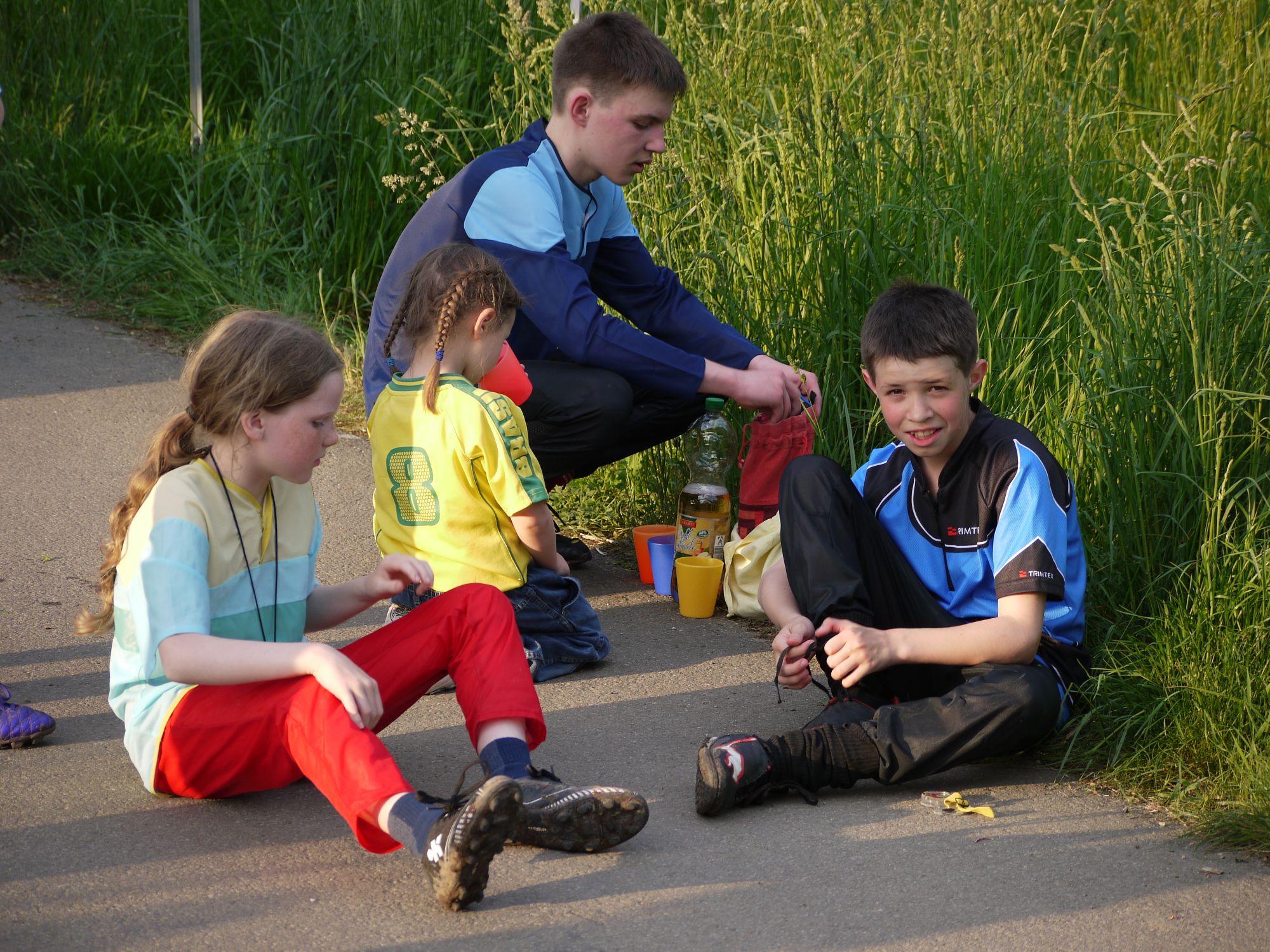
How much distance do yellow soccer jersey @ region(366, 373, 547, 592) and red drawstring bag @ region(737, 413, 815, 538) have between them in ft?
3.44

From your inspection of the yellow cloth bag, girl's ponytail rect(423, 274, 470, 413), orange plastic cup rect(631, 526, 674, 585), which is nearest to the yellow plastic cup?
the yellow cloth bag

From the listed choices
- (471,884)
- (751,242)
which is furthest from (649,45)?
(471,884)

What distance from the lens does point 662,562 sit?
4418 millimetres

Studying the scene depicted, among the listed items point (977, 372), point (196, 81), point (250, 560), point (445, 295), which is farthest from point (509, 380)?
point (196, 81)

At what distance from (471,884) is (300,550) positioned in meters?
0.92

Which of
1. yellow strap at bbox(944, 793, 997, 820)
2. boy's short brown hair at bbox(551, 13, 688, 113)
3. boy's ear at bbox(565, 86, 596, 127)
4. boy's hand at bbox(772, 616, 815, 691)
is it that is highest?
boy's short brown hair at bbox(551, 13, 688, 113)

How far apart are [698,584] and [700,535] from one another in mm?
166

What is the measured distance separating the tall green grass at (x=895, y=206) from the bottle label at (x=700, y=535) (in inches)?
18.7

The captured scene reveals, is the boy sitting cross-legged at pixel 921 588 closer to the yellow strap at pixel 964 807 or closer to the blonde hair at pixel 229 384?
the yellow strap at pixel 964 807

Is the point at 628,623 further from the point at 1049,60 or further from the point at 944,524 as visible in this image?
the point at 1049,60

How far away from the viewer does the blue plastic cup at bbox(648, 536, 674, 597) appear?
14.5 ft

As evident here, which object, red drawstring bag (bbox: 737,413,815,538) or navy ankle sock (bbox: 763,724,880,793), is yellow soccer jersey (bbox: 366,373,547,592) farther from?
red drawstring bag (bbox: 737,413,815,538)

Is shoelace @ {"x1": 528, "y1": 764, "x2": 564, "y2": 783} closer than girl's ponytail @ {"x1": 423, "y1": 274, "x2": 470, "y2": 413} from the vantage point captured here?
Yes

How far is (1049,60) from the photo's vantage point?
529 centimetres
